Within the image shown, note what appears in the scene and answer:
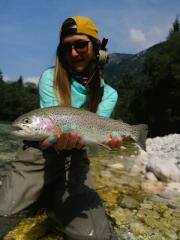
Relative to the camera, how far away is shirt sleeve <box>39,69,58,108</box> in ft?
19.1

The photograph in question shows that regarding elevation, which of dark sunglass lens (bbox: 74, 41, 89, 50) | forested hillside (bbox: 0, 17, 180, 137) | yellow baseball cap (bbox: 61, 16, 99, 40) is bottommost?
forested hillside (bbox: 0, 17, 180, 137)

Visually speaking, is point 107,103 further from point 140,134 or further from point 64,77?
point 140,134

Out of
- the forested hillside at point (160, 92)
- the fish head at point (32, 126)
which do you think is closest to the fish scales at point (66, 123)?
the fish head at point (32, 126)

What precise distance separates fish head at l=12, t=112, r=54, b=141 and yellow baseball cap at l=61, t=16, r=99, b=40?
1.71 m

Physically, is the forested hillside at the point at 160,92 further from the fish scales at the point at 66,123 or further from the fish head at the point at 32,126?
the fish head at the point at 32,126

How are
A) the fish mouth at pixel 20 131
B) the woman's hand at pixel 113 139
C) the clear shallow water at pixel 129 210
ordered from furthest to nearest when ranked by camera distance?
1. the clear shallow water at pixel 129 210
2. the woman's hand at pixel 113 139
3. the fish mouth at pixel 20 131

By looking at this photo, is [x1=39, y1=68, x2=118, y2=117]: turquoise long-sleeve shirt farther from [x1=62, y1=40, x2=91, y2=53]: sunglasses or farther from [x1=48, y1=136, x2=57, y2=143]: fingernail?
[x1=48, y1=136, x2=57, y2=143]: fingernail

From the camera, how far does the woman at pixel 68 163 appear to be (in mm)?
5699

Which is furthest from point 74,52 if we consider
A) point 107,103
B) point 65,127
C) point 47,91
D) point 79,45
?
point 65,127

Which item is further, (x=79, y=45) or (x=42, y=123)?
(x=79, y=45)

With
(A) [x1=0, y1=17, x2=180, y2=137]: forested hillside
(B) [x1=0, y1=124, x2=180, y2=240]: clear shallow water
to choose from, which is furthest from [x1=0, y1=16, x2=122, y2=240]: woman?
(A) [x1=0, y1=17, x2=180, y2=137]: forested hillside

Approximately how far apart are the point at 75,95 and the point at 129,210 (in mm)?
2140

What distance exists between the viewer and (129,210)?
6727mm

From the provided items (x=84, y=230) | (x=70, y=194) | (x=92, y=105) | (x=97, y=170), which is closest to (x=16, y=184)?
(x=70, y=194)
